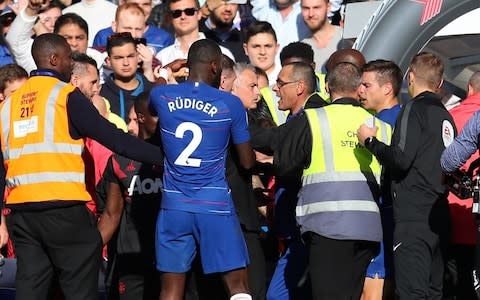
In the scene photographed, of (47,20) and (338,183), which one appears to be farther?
(47,20)

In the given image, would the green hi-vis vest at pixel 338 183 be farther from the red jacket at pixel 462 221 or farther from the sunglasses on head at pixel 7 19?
the sunglasses on head at pixel 7 19

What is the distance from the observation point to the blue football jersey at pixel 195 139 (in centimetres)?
898

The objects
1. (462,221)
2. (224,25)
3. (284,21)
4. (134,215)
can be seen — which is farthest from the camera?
(284,21)

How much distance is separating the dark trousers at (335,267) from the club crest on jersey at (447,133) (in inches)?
45.6

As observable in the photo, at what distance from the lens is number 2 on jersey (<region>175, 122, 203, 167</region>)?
29.5 feet

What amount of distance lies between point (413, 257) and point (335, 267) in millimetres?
842

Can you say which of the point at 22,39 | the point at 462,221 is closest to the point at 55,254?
the point at 462,221

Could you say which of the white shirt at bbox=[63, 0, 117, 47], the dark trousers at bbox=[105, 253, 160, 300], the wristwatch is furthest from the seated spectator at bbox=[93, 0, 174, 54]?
the wristwatch

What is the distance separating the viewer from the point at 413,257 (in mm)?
9750

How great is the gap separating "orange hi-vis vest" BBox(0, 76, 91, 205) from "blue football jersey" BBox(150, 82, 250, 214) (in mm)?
666

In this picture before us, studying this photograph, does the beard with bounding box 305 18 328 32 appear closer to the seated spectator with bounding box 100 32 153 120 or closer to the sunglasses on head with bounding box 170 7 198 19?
the sunglasses on head with bounding box 170 7 198 19

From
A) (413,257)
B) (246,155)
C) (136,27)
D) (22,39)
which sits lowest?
(413,257)

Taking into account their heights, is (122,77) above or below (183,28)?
below

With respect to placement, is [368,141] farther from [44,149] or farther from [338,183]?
[44,149]
